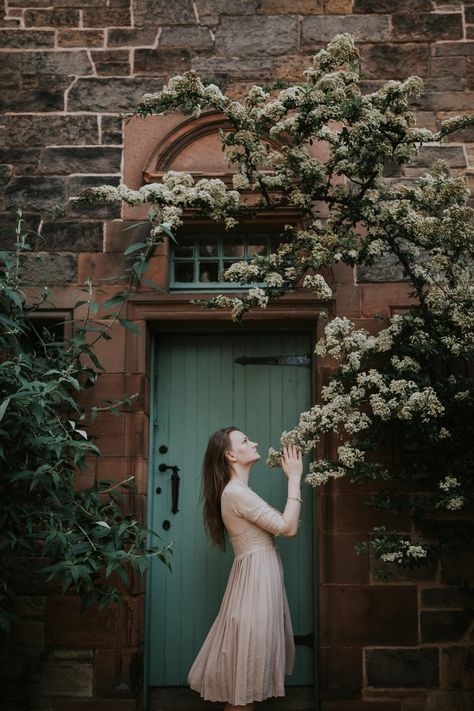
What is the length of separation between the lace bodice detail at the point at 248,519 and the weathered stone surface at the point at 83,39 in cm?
316

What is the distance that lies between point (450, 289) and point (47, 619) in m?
3.06

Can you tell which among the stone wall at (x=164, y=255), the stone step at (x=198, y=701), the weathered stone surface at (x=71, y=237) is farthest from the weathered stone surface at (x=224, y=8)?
the stone step at (x=198, y=701)

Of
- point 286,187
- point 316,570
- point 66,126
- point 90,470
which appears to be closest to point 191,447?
point 90,470

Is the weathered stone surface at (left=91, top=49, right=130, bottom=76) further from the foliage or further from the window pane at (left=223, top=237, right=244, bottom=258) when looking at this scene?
the foliage

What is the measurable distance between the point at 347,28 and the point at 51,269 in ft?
8.39

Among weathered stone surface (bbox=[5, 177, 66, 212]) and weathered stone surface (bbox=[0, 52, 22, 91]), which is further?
weathered stone surface (bbox=[0, 52, 22, 91])

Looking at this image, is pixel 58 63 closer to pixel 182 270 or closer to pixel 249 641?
pixel 182 270

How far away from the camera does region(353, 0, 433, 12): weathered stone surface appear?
5457 millimetres

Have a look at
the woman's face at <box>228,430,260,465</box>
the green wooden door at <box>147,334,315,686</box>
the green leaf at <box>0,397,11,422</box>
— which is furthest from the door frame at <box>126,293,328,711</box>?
the green leaf at <box>0,397,11,422</box>

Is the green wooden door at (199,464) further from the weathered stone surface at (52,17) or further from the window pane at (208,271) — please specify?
the weathered stone surface at (52,17)

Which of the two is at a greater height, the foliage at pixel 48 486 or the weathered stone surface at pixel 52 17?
the weathered stone surface at pixel 52 17

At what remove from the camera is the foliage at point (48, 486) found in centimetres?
395

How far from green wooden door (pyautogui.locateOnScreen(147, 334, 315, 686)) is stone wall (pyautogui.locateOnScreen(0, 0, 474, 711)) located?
27cm

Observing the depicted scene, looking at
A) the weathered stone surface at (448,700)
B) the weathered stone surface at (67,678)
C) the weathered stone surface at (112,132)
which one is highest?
the weathered stone surface at (112,132)
